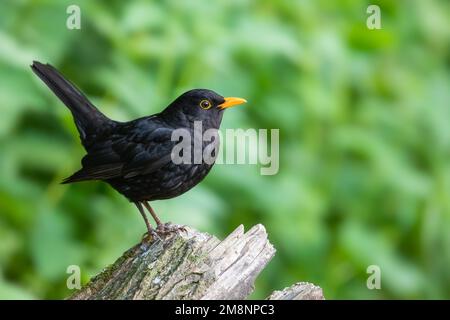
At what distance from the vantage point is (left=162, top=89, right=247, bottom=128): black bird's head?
494cm

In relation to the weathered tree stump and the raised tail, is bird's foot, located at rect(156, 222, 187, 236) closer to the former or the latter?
the weathered tree stump

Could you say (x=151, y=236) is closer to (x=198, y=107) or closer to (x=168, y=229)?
(x=168, y=229)

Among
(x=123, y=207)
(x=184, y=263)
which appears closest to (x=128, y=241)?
(x=123, y=207)

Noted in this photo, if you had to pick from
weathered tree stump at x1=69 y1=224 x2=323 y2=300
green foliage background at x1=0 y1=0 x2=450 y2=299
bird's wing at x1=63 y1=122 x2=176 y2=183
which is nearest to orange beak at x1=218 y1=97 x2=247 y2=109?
bird's wing at x1=63 y1=122 x2=176 y2=183

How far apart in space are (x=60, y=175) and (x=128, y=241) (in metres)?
0.71

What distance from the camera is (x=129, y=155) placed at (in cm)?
499

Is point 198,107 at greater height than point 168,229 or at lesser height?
greater

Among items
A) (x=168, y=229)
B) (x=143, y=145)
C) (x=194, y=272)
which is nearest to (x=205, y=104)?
(x=143, y=145)

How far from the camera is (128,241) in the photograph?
6.12m

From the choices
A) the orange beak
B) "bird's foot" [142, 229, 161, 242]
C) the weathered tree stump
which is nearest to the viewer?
the weathered tree stump

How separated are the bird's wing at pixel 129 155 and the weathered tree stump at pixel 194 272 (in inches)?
25.5

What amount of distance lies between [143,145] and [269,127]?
2.98 meters
